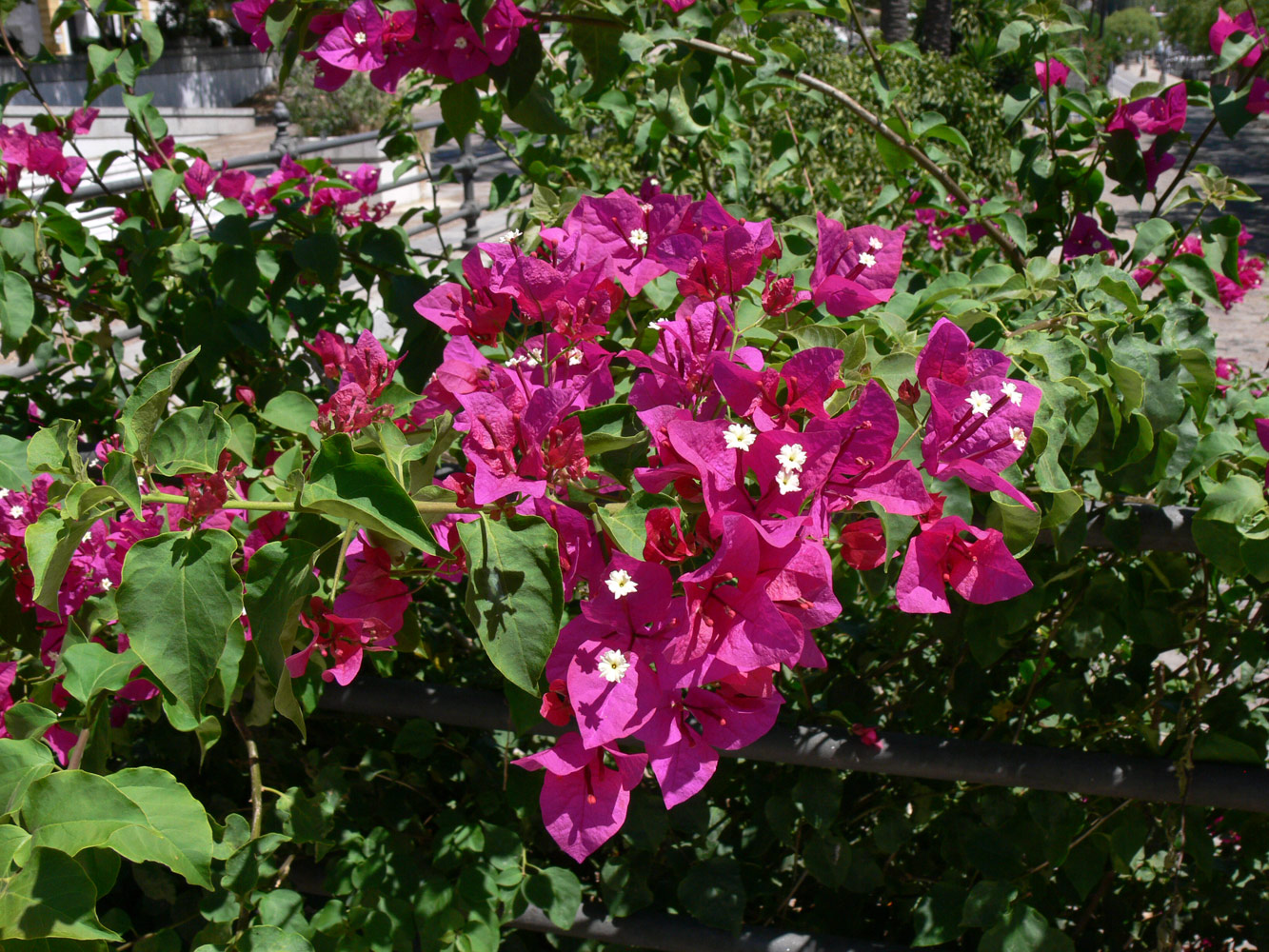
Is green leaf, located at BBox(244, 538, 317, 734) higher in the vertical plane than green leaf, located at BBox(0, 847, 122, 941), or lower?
higher

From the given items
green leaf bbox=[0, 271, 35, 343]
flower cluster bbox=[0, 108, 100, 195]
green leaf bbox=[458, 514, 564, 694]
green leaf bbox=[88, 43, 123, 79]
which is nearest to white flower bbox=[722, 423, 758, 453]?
green leaf bbox=[458, 514, 564, 694]

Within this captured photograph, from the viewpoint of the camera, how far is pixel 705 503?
565 mm

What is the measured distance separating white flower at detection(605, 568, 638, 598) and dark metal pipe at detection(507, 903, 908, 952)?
570 mm

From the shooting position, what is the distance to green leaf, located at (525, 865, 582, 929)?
0.93 m

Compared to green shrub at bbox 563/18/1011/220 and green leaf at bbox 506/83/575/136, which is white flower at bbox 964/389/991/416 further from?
green shrub at bbox 563/18/1011/220

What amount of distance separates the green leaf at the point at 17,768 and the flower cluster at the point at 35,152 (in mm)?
972

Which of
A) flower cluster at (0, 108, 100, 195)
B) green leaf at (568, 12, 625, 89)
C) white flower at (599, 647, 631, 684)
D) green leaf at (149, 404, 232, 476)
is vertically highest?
green leaf at (568, 12, 625, 89)

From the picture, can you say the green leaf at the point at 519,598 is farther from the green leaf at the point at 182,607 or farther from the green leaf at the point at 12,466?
the green leaf at the point at 12,466

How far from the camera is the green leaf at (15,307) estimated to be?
1.04 m

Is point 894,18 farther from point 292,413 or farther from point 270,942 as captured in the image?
point 270,942

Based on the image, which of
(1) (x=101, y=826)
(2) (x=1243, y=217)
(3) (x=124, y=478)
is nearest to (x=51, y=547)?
(3) (x=124, y=478)

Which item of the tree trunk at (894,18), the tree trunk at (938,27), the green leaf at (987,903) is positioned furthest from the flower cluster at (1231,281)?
the tree trunk at (894,18)

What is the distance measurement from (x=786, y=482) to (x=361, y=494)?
9.4 inches

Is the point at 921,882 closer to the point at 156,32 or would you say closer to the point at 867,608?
the point at 867,608
